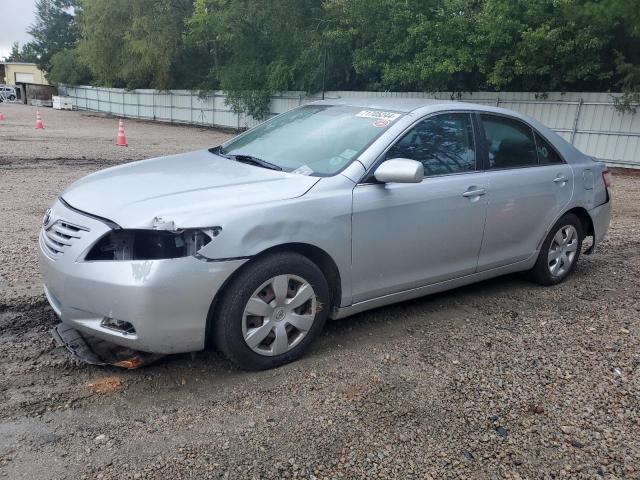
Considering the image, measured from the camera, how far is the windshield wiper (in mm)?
3679

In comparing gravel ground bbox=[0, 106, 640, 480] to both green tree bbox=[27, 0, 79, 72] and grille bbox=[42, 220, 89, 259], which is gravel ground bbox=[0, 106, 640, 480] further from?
green tree bbox=[27, 0, 79, 72]

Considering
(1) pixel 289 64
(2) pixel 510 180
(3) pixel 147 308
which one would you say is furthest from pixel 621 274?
(1) pixel 289 64

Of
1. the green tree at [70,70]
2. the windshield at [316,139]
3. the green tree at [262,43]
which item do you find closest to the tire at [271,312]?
the windshield at [316,139]

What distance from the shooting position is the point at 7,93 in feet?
205

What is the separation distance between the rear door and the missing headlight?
2.39 meters

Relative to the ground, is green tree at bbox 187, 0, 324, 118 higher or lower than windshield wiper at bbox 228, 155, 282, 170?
higher

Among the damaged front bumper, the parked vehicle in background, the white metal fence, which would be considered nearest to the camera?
the damaged front bumper

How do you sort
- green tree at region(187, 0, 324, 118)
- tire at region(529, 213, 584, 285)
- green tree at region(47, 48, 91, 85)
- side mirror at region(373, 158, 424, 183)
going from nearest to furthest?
side mirror at region(373, 158, 424, 183) < tire at region(529, 213, 584, 285) < green tree at region(187, 0, 324, 118) < green tree at region(47, 48, 91, 85)

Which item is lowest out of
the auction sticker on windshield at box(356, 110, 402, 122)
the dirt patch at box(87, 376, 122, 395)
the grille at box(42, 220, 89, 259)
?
the dirt patch at box(87, 376, 122, 395)

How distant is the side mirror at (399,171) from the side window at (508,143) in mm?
1188

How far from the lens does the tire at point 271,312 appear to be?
3.00m

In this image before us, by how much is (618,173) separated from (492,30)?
599 cm

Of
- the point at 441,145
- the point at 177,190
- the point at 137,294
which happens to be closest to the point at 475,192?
the point at 441,145

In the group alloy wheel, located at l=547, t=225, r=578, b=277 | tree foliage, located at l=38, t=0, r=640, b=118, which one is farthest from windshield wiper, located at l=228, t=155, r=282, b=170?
tree foliage, located at l=38, t=0, r=640, b=118
